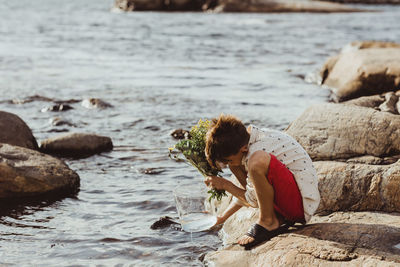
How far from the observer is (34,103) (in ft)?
38.7

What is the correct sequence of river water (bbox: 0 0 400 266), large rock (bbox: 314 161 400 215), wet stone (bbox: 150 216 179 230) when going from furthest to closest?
wet stone (bbox: 150 216 179 230)
river water (bbox: 0 0 400 266)
large rock (bbox: 314 161 400 215)

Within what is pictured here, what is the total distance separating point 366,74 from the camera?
1184 cm

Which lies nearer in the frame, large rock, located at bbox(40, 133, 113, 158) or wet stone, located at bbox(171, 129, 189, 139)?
large rock, located at bbox(40, 133, 113, 158)

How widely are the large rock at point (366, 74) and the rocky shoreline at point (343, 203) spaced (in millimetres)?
5629

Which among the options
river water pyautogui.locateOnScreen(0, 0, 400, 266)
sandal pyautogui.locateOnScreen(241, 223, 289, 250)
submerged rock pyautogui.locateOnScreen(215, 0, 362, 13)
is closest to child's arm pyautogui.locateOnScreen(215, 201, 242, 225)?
river water pyautogui.locateOnScreen(0, 0, 400, 266)

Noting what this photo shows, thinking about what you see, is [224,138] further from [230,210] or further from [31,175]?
[31,175]

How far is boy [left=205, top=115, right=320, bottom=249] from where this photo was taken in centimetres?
445

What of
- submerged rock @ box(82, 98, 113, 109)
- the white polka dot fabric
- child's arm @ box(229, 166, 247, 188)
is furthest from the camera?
submerged rock @ box(82, 98, 113, 109)

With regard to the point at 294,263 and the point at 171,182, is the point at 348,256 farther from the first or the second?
the point at 171,182

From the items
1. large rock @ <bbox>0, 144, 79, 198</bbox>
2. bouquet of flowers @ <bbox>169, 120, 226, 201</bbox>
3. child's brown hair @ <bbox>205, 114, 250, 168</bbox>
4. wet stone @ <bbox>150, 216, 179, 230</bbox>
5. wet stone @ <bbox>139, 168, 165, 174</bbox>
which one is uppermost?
child's brown hair @ <bbox>205, 114, 250, 168</bbox>

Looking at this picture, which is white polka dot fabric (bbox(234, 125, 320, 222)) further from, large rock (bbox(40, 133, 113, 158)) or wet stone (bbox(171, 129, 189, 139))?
wet stone (bbox(171, 129, 189, 139))

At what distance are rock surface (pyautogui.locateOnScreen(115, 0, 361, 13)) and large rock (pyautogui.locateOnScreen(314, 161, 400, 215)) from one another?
37.7 meters

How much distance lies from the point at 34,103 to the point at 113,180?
5064mm

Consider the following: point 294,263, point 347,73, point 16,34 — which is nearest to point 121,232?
point 294,263
